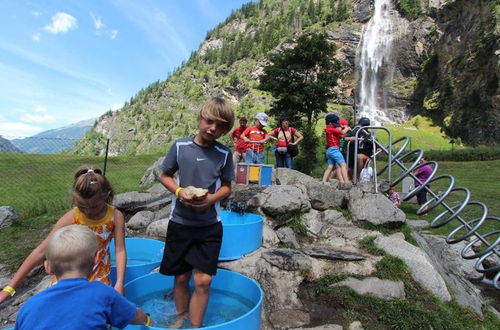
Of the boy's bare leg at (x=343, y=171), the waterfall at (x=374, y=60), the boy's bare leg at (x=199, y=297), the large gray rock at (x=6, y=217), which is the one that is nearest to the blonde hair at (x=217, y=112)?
the boy's bare leg at (x=199, y=297)

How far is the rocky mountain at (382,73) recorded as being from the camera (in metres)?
37.3

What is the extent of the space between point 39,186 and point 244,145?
20.9ft

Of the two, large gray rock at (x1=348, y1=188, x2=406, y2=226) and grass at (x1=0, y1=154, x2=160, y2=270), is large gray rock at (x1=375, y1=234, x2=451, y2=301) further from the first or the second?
grass at (x1=0, y1=154, x2=160, y2=270)

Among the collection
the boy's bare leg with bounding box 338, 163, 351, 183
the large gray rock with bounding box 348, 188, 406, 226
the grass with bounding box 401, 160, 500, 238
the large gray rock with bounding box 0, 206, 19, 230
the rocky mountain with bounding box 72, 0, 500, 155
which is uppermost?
the rocky mountain with bounding box 72, 0, 500, 155

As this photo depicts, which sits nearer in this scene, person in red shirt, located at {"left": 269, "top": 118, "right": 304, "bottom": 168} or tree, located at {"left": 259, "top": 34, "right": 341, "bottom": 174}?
person in red shirt, located at {"left": 269, "top": 118, "right": 304, "bottom": 168}

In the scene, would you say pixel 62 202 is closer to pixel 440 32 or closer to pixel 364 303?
pixel 364 303

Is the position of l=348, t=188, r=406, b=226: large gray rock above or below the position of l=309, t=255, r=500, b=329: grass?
above

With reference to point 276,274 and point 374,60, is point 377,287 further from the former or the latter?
point 374,60

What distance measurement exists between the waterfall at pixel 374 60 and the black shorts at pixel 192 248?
191 ft

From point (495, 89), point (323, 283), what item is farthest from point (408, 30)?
point (323, 283)

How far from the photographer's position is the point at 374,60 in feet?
213

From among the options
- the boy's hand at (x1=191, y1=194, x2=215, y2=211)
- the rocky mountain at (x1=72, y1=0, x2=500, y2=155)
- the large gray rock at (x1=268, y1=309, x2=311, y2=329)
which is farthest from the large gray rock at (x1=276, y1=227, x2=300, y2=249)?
the rocky mountain at (x1=72, y1=0, x2=500, y2=155)

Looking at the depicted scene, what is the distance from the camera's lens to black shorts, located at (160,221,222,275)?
8.04 ft

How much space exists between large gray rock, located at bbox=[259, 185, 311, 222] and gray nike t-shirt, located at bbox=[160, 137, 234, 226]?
2524 mm
